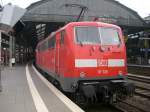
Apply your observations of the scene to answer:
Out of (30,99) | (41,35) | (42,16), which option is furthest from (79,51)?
(41,35)

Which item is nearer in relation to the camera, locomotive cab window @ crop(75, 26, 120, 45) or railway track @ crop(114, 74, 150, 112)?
locomotive cab window @ crop(75, 26, 120, 45)

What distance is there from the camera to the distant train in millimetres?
10891

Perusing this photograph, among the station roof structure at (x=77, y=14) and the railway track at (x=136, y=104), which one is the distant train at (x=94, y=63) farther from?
the station roof structure at (x=77, y=14)

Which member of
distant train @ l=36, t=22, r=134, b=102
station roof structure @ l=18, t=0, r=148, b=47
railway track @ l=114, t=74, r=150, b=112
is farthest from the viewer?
station roof structure @ l=18, t=0, r=148, b=47

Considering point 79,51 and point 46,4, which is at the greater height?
point 46,4

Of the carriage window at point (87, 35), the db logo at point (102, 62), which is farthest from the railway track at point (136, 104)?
the carriage window at point (87, 35)

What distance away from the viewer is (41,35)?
2309 inches

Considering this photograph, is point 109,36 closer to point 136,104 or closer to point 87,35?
point 87,35

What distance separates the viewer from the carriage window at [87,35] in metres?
11.4

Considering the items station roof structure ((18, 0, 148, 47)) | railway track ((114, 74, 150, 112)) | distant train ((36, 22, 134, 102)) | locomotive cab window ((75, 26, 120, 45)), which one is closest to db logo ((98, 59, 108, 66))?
distant train ((36, 22, 134, 102))

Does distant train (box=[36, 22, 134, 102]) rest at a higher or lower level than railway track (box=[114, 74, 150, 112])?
higher

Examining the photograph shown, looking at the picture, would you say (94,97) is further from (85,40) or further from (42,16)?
(42,16)

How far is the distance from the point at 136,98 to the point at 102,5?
34764 millimetres

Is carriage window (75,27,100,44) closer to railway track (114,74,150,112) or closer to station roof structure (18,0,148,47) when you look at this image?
railway track (114,74,150,112)
